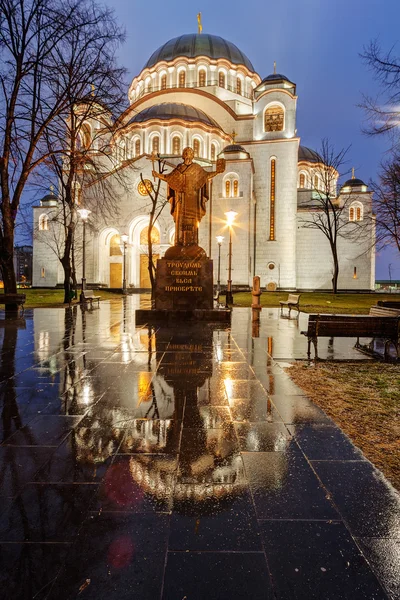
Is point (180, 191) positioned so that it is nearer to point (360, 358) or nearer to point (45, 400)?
point (360, 358)

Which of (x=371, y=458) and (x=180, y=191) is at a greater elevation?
(x=180, y=191)

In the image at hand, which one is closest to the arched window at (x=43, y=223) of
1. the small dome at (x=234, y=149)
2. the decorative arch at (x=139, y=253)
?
the decorative arch at (x=139, y=253)

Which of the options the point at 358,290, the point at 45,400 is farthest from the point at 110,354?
the point at 358,290

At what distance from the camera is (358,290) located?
4438 cm

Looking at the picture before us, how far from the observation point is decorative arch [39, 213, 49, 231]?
4854 cm

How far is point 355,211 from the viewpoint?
151ft

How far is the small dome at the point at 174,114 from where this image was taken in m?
40.7

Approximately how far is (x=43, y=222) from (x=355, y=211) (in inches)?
1628

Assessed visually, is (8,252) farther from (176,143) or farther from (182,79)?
(182,79)

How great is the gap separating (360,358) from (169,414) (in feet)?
16.2

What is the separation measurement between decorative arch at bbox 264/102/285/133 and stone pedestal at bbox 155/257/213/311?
38.0 metres

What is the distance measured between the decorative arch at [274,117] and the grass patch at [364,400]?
143 ft

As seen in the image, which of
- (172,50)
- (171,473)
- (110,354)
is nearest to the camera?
(171,473)

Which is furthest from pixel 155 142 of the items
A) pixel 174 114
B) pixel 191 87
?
pixel 191 87
